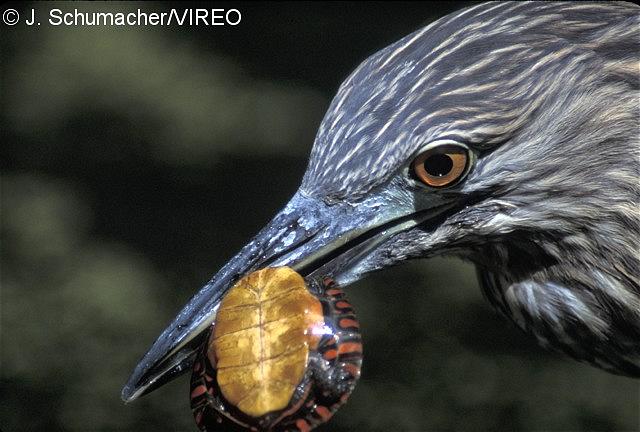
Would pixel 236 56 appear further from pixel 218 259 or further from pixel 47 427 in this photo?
pixel 47 427

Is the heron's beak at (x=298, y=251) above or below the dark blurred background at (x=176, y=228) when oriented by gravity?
above

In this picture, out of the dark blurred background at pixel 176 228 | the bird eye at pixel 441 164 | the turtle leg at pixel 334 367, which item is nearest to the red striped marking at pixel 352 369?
the turtle leg at pixel 334 367

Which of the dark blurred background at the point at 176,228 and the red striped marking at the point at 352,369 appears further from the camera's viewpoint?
the dark blurred background at the point at 176,228

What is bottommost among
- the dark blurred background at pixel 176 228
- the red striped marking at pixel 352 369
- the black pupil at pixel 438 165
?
the dark blurred background at pixel 176 228

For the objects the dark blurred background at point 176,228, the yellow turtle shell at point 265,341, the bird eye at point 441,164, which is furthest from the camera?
the dark blurred background at point 176,228

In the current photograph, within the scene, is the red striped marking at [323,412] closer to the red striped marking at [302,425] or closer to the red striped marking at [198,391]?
the red striped marking at [302,425]

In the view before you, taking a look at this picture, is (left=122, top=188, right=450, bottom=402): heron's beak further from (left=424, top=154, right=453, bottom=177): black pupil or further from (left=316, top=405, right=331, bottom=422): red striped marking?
(left=316, top=405, right=331, bottom=422): red striped marking

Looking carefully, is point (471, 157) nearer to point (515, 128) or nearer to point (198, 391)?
point (515, 128)

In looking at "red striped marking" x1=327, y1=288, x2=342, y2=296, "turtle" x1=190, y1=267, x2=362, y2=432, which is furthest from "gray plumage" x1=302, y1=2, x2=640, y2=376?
"turtle" x1=190, y1=267, x2=362, y2=432
